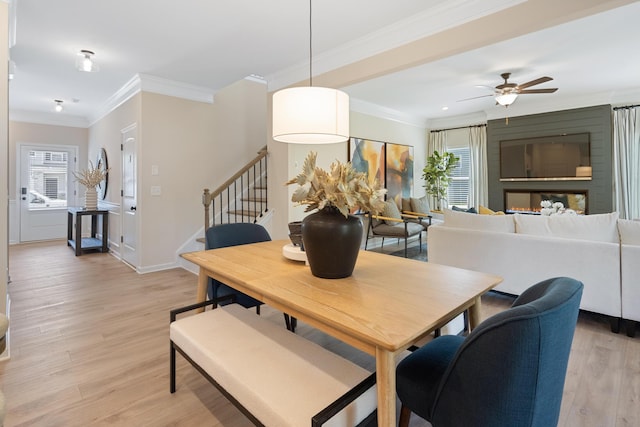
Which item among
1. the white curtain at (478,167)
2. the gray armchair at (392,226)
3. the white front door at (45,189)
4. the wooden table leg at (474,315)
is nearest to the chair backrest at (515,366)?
the wooden table leg at (474,315)

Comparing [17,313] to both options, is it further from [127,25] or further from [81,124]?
[81,124]

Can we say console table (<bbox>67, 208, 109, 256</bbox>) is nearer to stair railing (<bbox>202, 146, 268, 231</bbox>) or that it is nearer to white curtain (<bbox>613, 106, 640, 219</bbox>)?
stair railing (<bbox>202, 146, 268, 231</bbox>)

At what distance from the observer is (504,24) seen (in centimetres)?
241

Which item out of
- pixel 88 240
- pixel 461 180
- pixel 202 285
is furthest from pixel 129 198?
pixel 461 180

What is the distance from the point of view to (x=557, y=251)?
2.81 m

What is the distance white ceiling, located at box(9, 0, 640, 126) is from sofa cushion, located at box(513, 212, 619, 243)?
180cm

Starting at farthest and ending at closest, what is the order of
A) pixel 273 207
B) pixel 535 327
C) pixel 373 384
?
pixel 273 207, pixel 373 384, pixel 535 327

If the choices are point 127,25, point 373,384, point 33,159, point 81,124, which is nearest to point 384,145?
point 127,25

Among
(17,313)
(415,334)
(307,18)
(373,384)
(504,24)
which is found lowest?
(17,313)

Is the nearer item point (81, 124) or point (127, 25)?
point (127, 25)

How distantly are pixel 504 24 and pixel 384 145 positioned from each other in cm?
380

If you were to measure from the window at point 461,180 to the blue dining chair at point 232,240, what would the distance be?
230 inches

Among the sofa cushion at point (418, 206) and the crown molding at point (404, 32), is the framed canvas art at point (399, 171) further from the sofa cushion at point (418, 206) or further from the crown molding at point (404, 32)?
the crown molding at point (404, 32)

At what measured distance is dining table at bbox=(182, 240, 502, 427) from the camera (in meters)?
0.98
